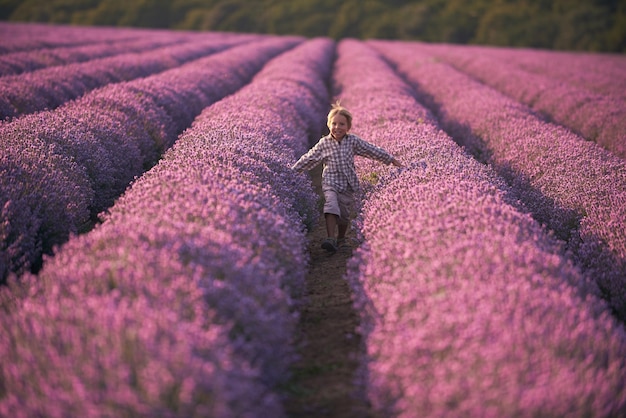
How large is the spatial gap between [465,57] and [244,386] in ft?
81.3

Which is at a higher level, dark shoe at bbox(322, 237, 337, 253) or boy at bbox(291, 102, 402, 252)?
boy at bbox(291, 102, 402, 252)

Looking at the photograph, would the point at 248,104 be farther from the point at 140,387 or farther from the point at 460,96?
the point at 140,387

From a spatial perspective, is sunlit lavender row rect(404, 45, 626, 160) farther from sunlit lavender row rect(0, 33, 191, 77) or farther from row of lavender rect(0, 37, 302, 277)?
sunlit lavender row rect(0, 33, 191, 77)

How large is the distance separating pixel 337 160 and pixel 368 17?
5640 cm

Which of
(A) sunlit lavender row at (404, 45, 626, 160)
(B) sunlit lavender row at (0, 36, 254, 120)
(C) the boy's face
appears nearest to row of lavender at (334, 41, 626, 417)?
(C) the boy's face

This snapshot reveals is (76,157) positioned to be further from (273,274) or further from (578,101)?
(578,101)

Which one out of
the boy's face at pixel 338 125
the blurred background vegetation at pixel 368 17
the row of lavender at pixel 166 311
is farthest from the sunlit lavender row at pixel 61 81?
the blurred background vegetation at pixel 368 17

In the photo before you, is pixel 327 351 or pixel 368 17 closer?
pixel 327 351

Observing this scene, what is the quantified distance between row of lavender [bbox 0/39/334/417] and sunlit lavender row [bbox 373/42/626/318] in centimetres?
245

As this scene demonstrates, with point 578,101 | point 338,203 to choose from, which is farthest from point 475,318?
point 578,101

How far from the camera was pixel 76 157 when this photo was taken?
5.96 metres

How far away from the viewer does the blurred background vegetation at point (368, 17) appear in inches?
1928

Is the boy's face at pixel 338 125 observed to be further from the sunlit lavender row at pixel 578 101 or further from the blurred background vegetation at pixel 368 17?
the blurred background vegetation at pixel 368 17

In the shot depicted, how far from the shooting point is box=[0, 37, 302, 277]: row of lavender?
426cm
